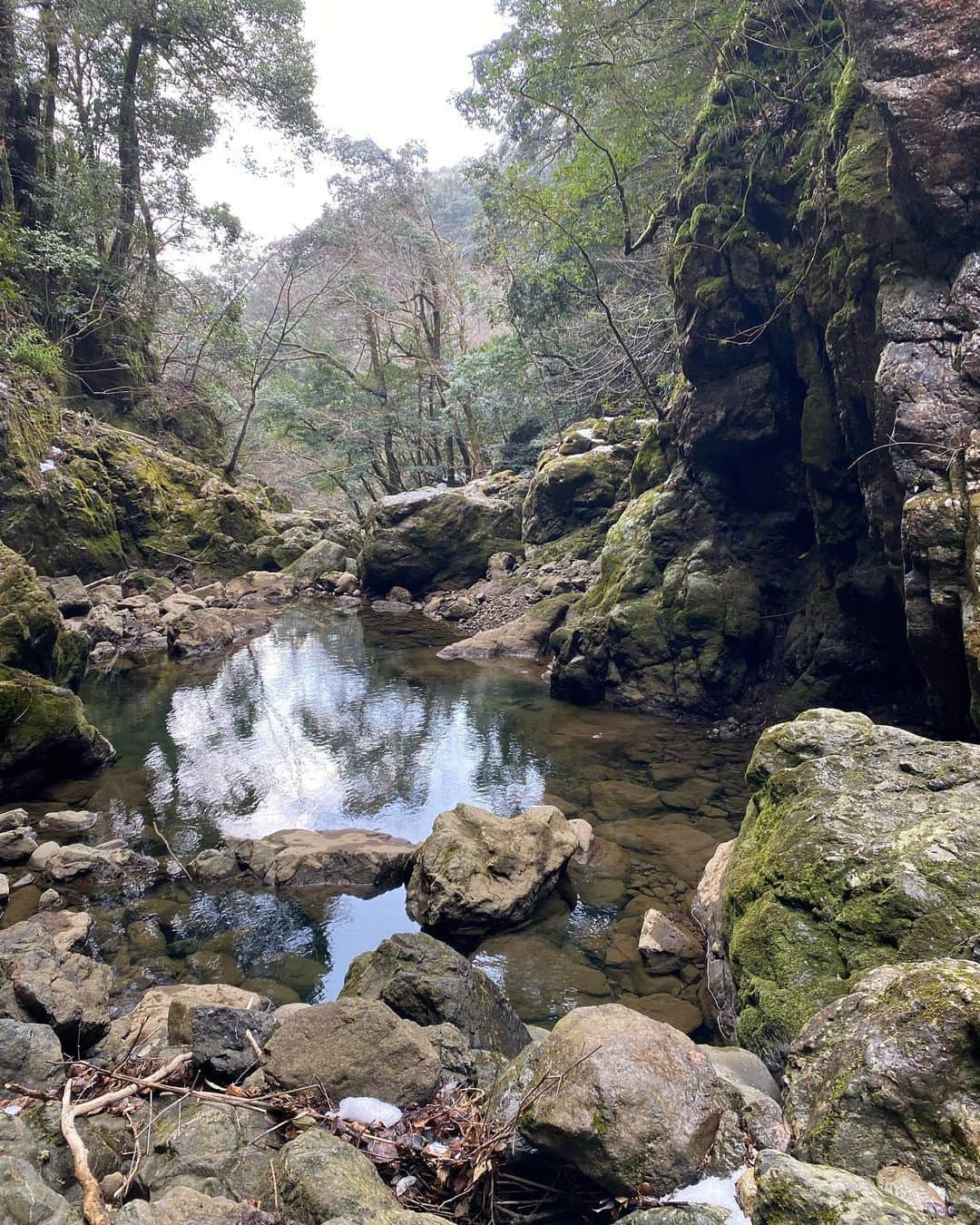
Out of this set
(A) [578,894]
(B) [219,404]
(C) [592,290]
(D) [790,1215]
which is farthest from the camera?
(B) [219,404]

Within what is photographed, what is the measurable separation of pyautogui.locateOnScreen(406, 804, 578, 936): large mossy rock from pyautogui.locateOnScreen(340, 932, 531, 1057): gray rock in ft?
3.34

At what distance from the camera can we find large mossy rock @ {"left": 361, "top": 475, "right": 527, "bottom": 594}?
17.7 metres

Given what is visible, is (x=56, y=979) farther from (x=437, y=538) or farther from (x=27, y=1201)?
(x=437, y=538)

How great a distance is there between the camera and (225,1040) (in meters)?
2.91

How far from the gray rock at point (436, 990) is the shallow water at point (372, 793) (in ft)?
2.13

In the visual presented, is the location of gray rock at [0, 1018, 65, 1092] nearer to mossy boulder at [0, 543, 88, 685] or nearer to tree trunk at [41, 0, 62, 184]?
mossy boulder at [0, 543, 88, 685]

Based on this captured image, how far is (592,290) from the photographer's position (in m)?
14.2

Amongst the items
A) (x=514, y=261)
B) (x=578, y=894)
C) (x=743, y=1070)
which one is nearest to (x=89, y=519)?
(x=514, y=261)

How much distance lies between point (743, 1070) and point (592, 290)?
45.3 ft

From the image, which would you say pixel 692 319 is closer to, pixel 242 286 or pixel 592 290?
pixel 592 290

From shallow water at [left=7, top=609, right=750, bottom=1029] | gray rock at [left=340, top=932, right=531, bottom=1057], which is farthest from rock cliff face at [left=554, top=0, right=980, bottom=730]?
gray rock at [left=340, top=932, right=531, bottom=1057]

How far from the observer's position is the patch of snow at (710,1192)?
6.42 feet

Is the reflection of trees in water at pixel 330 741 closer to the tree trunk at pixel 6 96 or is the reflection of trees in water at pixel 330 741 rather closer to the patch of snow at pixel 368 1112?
the patch of snow at pixel 368 1112

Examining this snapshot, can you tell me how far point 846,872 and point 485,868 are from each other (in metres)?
2.62
